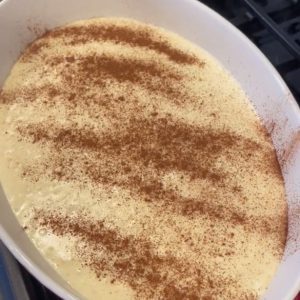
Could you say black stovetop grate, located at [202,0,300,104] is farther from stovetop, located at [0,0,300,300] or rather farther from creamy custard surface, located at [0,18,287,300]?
creamy custard surface, located at [0,18,287,300]

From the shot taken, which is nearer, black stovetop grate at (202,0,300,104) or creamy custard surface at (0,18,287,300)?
creamy custard surface at (0,18,287,300)

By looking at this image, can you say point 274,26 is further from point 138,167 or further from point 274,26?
point 138,167

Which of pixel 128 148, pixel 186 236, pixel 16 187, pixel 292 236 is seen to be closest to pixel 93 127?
pixel 128 148

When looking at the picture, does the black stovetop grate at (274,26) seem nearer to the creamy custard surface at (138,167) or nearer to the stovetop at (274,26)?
the stovetop at (274,26)

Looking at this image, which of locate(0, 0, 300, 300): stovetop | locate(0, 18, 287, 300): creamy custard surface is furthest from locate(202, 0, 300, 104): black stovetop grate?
locate(0, 18, 287, 300): creamy custard surface

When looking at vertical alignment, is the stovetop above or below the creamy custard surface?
above

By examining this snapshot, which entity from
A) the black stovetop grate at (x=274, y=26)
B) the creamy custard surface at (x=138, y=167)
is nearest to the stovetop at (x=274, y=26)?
the black stovetop grate at (x=274, y=26)

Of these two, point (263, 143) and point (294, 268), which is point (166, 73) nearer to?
point (263, 143)

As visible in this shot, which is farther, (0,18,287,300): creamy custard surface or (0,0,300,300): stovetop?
(0,0,300,300): stovetop
